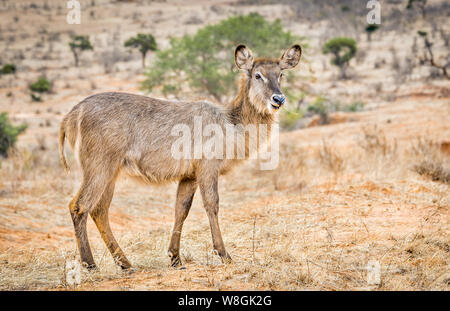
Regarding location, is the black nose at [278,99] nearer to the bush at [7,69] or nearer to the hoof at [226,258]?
the hoof at [226,258]

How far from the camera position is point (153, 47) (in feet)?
101

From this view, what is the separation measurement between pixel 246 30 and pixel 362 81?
11672 millimetres

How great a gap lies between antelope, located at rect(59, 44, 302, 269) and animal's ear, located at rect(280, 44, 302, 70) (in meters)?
0.37

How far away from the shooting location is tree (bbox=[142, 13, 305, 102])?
19078 mm

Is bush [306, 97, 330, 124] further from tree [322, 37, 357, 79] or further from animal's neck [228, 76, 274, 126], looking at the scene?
animal's neck [228, 76, 274, 126]

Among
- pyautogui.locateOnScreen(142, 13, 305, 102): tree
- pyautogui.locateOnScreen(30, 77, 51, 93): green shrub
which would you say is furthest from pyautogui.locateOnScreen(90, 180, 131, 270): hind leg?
pyautogui.locateOnScreen(30, 77, 51, 93): green shrub

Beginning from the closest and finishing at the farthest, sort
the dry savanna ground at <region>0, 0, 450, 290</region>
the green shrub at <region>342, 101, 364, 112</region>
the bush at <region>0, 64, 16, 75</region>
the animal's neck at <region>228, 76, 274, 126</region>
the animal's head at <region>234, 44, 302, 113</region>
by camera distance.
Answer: the dry savanna ground at <region>0, 0, 450, 290</region> < the animal's head at <region>234, 44, 302, 113</region> < the animal's neck at <region>228, 76, 274, 126</region> < the green shrub at <region>342, 101, 364, 112</region> < the bush at <region>0, 64, 16, 75</region>

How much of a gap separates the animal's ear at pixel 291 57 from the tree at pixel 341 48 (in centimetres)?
2428

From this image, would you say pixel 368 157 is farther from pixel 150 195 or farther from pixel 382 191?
pixel 150 195

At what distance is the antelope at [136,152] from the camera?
525 cm

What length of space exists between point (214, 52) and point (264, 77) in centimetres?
1460

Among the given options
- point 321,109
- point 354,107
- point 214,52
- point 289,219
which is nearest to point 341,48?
point 354,107

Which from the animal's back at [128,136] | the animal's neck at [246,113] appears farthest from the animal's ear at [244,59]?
the animal's back at [128,136]
